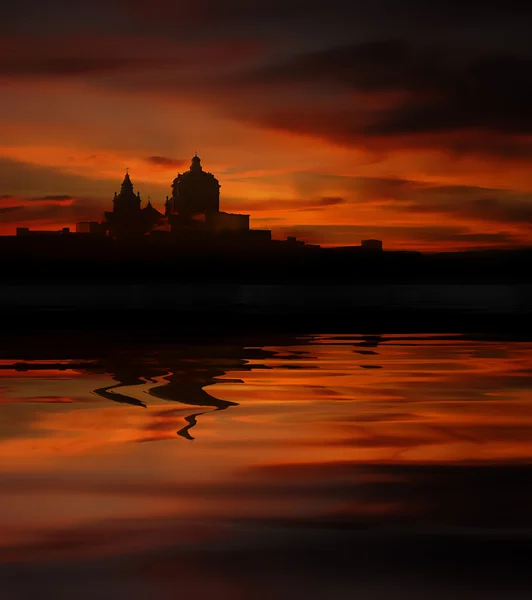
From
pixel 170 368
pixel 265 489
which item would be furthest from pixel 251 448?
pixel 170 368

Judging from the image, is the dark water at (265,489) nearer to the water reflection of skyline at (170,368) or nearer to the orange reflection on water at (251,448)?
the orange reflection on water at (251,448)

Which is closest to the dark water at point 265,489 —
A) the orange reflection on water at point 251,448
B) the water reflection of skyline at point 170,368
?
the orange reflection on water at point 251,448

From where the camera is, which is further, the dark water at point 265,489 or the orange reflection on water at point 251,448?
the orange reflection on water at point 251,448

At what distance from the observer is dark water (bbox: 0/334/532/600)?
6934 millimetres

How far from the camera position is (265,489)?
9641 millimetres

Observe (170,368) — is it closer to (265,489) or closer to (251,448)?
(251,448)

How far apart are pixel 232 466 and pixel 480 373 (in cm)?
1160

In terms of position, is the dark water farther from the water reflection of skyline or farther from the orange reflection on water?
the water reflection of skyline

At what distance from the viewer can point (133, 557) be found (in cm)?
738

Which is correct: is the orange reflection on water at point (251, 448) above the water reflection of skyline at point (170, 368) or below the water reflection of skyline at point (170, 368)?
above

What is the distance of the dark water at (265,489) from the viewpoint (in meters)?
6.93

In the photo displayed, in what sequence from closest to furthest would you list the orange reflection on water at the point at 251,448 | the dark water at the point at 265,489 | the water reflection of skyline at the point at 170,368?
the dark water at the point at 265,489
the orange reflection on water at the point at 251,448
the water reflection of skyline at the point at 170,368

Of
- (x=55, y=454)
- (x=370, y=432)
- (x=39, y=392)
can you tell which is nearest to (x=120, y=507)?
(x=55, y=454)

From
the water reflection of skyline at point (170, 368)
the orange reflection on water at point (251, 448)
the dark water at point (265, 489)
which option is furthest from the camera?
the water reflection of skyline at point (170, 368)
